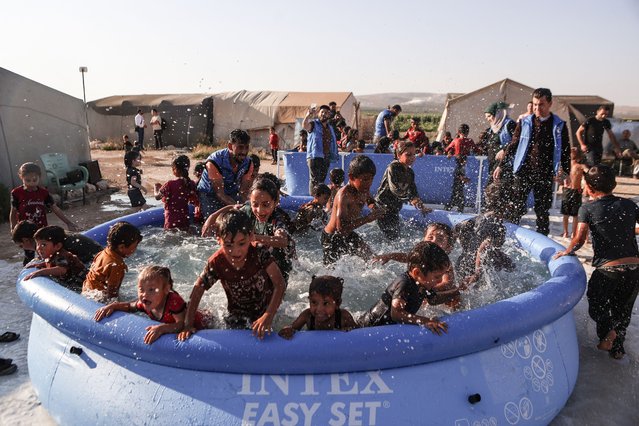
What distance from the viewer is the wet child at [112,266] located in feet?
11.7

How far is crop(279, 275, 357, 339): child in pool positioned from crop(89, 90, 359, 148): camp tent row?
58.6 ft

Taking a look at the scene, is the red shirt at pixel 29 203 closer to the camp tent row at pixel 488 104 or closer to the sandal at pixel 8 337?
the sandal at pixel 8 337

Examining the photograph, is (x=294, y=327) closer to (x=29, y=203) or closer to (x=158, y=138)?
(x=29, y=203)

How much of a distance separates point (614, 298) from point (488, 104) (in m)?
13.1

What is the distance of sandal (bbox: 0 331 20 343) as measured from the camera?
439 centimetres

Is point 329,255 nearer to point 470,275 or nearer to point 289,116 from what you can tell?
point 470,275

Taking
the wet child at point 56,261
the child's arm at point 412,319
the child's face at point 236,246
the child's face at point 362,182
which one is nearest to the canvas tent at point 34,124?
the wet child at point 56,261

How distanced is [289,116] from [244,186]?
16170 millimetres

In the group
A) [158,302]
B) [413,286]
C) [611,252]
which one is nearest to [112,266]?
[158,302]

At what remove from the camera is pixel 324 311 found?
3195 mm

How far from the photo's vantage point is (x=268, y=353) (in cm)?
278

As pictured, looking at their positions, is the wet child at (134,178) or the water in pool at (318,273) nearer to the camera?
the water in pool at (318,273)

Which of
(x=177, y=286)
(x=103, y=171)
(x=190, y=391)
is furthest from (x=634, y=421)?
(x=103, y=171)

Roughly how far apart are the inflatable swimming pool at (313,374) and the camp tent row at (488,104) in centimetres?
1386
